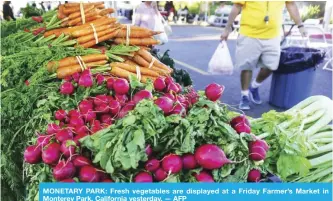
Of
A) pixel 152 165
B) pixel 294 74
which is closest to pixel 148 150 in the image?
pixel 152 165

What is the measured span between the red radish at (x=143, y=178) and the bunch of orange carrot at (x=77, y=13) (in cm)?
187

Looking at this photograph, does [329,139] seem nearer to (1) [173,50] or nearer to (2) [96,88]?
(2) [96,88]

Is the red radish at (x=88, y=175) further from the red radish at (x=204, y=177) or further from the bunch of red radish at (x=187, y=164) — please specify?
the red radish at (x=204, y=177)

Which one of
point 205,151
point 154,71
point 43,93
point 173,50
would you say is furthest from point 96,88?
point 173,50

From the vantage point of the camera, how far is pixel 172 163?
4.17 ft

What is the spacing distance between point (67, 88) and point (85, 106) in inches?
10.6

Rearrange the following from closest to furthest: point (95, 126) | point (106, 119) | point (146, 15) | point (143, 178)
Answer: point (143, 178)
point (95, 126)
point (106, 119)
point (146, 15)

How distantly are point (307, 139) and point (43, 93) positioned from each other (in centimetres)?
147

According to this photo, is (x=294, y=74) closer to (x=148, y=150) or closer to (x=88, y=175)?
(x=148, y=150)

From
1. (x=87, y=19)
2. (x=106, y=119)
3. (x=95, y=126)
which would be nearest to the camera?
(x=95, y=126)

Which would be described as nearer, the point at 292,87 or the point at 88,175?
the point at 88,175

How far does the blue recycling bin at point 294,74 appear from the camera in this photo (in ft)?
14.2

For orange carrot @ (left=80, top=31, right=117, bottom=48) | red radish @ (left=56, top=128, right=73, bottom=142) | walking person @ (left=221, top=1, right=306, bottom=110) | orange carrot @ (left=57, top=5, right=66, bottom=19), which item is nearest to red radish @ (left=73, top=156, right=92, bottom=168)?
red radish @ (left=56, top=128, right=73, bottom=142)

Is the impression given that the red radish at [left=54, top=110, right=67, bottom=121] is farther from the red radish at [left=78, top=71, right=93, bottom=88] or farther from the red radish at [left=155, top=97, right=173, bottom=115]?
the red radish at [left=155, top=97, right=173, bottom=115]
